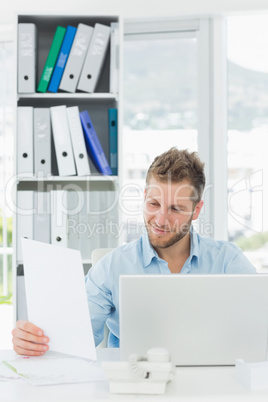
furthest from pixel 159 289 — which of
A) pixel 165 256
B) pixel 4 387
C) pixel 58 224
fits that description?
pixel 58 224

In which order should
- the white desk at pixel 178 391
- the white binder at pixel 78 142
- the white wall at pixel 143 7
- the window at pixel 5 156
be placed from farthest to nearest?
the window at pixel 5 156 < the white wall at pixel 143 7 < the white binder at pixel 78 142 < the white desk at pixel 178 391

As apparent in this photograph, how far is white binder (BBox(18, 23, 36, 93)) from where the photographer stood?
2.95m

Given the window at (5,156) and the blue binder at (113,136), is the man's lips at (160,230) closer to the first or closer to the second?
the blue binder at (113,136)

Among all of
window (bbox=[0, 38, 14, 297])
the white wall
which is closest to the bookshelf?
the white wall

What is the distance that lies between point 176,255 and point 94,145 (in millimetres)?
1184

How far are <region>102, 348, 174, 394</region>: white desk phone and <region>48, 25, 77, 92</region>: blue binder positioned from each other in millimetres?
2036

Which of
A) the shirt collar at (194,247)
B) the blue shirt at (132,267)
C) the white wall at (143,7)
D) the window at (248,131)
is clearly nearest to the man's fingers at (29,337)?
the blue shirt at (132,267)

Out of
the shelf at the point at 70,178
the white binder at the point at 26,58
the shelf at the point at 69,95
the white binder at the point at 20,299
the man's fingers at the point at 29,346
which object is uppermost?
the white binder at the point at 26,58

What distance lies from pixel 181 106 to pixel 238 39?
513 millimetres

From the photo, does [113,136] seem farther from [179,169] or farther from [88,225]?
[179,169]

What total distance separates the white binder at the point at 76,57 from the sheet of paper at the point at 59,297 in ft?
5.54

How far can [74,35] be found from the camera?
2.98 metres

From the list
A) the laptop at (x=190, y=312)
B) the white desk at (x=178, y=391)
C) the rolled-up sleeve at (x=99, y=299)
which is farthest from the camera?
the rolled-up sleeve at (x=99, y=299)

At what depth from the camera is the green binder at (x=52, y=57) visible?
9.75ft
